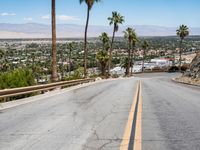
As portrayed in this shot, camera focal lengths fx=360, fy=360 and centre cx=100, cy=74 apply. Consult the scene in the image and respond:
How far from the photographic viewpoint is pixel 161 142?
7.59 metres

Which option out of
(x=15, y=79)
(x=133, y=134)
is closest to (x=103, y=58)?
(x=15, y=79)

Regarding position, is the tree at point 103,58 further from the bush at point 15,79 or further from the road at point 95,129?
the road at point 95,129

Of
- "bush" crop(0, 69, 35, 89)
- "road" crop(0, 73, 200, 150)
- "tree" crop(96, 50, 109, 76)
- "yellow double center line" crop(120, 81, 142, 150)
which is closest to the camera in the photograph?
"yellow double center line" crop(120, 81, 142, 150)

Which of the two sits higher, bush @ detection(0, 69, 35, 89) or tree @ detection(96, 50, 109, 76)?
bush @ detection(0, 69, 35, 89)

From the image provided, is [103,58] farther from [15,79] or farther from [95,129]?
[95,129]

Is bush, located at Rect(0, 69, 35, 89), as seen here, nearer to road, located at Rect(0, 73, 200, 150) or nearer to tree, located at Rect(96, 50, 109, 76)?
road, located at Rect(0, 73, 200, 150)

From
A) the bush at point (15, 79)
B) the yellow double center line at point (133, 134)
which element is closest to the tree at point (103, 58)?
the bush at point (15, 79)

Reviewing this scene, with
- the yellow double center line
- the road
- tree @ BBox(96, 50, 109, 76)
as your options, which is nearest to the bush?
the road

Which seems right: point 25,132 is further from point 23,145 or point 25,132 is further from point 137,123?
point 137,123

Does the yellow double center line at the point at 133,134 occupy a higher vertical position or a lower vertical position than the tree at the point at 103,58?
higher

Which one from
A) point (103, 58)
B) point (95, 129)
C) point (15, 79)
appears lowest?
point (103, 58)

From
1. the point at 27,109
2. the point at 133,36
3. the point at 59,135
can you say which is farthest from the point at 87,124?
the point at 133,36

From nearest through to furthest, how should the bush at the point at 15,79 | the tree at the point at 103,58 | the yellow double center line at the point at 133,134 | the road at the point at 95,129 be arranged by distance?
the yellow double center line at the point at 133,134 < the road at the point at 95,129 < the bush at the point at 15,79 < the tree at the point at 103,58

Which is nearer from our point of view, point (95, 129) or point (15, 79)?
point (95, 129)
